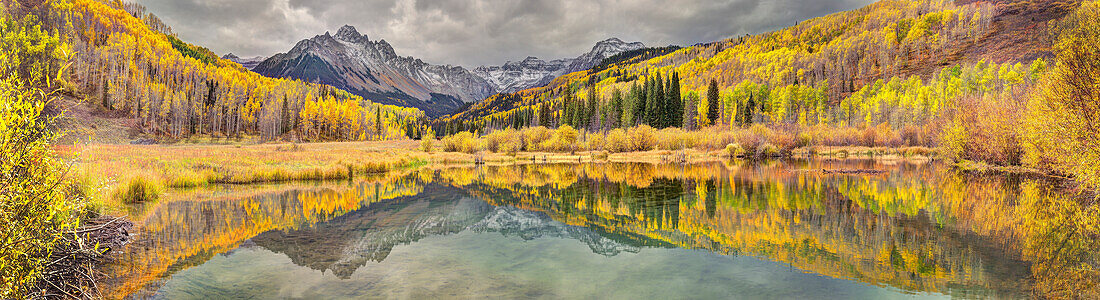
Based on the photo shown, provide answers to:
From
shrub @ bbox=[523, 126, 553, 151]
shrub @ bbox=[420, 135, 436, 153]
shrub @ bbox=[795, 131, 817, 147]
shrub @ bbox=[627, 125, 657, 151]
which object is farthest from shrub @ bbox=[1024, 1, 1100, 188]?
shrub @ bbox=[420, 135, 436, 153]

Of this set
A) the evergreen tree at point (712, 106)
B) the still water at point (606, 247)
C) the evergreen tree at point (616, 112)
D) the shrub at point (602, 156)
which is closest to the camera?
the still water at point (606, 247)

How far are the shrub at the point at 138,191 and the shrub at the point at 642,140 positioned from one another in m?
62.6

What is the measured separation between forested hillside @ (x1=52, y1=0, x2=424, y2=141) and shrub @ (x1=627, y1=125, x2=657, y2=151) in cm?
8199

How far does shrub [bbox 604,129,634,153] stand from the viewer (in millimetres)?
73125

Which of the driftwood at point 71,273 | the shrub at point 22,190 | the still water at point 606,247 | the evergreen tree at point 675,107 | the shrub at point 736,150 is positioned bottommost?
the still water at point 606,247

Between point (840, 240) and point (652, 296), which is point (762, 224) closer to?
point (840, 240)

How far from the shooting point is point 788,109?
10450 cm

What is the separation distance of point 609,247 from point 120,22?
15591 cm

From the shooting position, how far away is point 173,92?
3536 inches

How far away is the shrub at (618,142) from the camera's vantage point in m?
73.1

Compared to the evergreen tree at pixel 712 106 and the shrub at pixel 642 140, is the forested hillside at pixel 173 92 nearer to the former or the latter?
the shrub at pixel 642 140

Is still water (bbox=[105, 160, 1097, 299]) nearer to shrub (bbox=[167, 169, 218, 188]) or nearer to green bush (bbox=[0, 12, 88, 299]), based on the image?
green bush (bbox=[0, 12, 88, 299])

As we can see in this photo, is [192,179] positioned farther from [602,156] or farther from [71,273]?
[602,156]

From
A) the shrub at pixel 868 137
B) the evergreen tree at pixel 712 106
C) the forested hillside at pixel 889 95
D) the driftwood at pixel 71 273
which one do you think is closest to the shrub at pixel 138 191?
the driftwood at pixel 71 273
